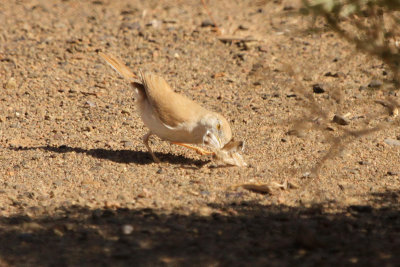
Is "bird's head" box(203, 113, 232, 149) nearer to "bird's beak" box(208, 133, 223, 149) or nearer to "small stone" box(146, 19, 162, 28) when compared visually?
"bird's beak" box(208, 133, 223, 149)

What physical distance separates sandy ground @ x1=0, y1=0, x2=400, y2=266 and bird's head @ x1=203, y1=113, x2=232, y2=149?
0.30m

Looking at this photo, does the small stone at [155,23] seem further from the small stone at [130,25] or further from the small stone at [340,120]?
the small stone at [340,120]

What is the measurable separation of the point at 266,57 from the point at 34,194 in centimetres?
487

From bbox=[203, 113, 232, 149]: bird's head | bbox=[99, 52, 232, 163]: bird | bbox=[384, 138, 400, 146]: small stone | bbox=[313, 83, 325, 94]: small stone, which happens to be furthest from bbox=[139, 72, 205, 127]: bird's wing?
bbox=[313, 83, 325, 94]: small stone

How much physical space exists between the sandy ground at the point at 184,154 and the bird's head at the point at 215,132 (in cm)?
30

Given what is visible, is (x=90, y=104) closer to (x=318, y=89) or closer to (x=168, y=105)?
(x=168, y=105)

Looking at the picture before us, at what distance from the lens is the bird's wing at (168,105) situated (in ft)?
20.3

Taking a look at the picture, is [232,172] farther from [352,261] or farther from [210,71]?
[210,71]

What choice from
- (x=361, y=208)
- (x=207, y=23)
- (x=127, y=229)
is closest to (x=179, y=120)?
(x=127, y=229)

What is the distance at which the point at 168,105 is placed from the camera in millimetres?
6285

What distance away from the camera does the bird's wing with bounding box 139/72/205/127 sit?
244 inches

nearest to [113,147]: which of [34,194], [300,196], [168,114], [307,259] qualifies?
[168,114]

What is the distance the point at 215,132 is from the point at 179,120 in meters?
0.38

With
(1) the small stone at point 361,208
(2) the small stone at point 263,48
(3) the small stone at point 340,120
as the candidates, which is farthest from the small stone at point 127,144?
(2) the small stone at point 263,48
